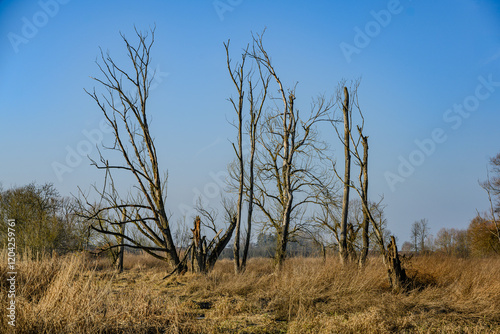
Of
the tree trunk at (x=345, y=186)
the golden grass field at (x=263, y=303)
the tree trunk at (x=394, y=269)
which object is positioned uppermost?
the tree trunk at (x=345, y=186)

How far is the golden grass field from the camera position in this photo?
5.25 meters

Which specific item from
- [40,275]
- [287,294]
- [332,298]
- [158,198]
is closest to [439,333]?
[332,298]

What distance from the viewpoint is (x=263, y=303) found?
732 centimetres

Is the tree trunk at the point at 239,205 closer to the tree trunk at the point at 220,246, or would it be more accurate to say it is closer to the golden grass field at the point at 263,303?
the tree trunk at the point at 220,246

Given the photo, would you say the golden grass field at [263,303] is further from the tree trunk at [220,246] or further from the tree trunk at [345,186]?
the tree trunk at [220,246]

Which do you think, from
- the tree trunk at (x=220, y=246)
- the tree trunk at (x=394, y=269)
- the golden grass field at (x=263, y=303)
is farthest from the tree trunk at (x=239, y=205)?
the tree trunk at (x=394, y=269)

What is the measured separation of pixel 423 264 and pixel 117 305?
8.26 metres

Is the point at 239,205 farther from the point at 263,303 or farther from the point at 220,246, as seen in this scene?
the point at 263,303

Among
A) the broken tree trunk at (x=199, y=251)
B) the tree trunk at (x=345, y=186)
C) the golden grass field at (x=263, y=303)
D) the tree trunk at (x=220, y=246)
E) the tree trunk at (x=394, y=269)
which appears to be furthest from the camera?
the tree trunk at (x=220, y=246)

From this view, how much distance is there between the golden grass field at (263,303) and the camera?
525 centimetres

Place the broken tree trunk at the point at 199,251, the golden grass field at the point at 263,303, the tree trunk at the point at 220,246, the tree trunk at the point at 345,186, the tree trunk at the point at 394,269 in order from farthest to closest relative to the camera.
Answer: the tree trunk at the point at 220,246
the broken tree trunk at the point at 199,251
the tree trunk at the point at 345,186
the tree trunk at the point at 394,269
the golden grass field at the point at 263,303

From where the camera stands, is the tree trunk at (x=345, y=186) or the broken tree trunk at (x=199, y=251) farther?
the broken tree trunk at (x=199, y=251)

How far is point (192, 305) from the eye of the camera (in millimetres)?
7145

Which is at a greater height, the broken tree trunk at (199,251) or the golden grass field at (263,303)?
the broken tree trunk at (199,251)
